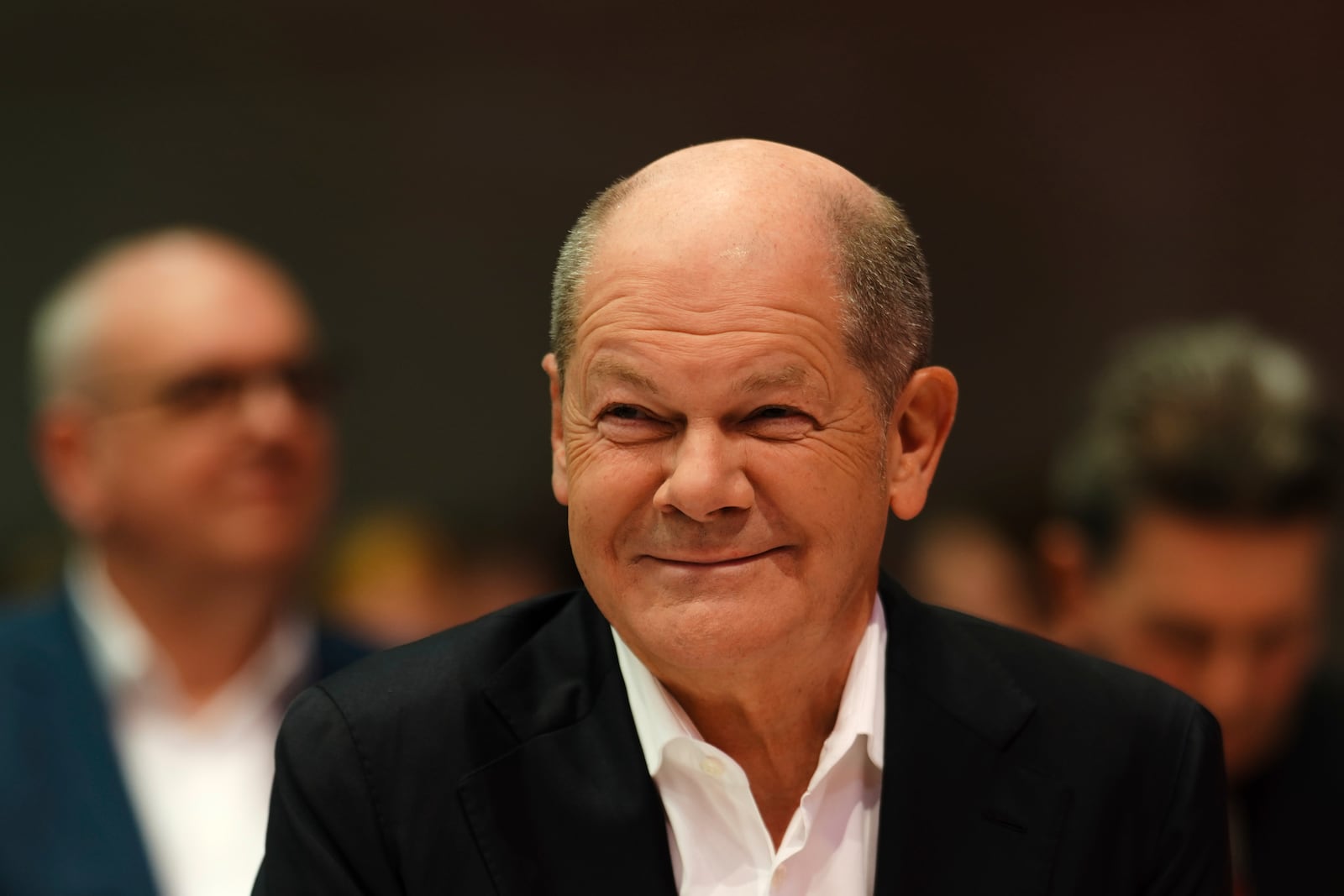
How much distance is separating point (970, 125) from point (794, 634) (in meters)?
4.90

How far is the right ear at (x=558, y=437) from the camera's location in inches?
80.1

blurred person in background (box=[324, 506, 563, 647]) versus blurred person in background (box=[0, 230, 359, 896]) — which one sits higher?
blurred person in background (box=[0, 230, 359, 896])

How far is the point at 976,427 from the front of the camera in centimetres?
654

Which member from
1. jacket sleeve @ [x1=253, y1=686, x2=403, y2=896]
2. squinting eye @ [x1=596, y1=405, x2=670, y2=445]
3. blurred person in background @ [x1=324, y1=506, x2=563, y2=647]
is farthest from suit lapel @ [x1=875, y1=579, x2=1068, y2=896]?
blurred person in background @ [x1=324, y1=506, x2=563, y2=647]

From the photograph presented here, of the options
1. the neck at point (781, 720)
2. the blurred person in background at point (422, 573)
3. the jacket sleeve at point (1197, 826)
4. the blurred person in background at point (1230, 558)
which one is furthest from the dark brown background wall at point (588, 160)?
the neck at point (781, 720)

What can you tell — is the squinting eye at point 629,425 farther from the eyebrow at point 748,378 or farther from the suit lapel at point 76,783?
the suit lapel at point 76,783

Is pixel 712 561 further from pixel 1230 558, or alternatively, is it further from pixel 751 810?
pixel 1230 558

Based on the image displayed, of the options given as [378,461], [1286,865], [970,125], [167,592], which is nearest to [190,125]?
[378,461]

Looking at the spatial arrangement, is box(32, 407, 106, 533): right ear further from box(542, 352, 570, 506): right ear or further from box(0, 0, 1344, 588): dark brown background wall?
box(0, 0, 1344, 588): dark brown background wall

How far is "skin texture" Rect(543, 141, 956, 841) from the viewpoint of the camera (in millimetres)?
1841

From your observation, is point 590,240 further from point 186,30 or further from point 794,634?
point 186,30

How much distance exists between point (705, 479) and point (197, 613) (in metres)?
2.28

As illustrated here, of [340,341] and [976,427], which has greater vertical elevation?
[340,341]

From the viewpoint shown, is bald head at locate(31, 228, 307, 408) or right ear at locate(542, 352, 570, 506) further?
bald head at locate(31, 228, 307, 408)
